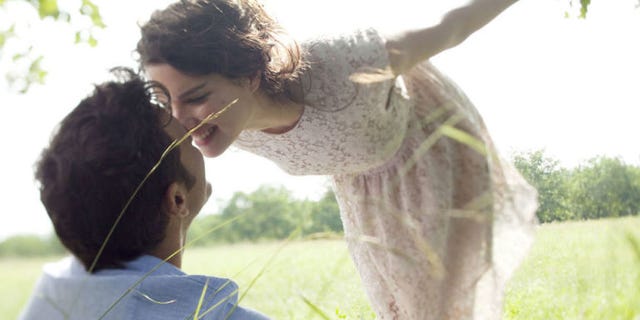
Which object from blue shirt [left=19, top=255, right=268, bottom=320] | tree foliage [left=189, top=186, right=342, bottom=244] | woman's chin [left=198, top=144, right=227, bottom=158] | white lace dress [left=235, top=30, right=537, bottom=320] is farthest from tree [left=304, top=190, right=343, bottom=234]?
blue shirt [left=19, top=255, right=268, bottom=320]

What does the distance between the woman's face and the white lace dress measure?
195 millimetres

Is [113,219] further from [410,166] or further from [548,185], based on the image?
[548,185]

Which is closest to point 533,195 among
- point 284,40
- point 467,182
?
point 467,182

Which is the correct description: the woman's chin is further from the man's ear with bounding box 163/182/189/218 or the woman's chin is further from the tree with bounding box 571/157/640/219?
the tree with bounding box 571/157/640/219

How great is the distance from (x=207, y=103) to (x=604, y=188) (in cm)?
93

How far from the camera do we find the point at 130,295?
3.84 ft

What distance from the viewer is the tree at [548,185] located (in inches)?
55.7

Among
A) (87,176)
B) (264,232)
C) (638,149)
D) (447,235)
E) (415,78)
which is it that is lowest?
(264,232)

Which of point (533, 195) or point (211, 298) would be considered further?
point (533, 195)

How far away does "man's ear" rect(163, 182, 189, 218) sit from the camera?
4.23 ft

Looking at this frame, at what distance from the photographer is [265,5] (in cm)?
196

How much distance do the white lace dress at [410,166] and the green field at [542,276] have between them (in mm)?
103

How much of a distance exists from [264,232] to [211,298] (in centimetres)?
106

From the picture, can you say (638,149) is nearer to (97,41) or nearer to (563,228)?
(563,228)
